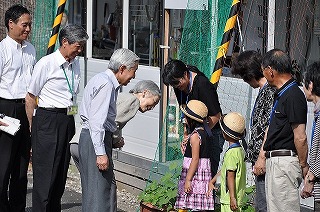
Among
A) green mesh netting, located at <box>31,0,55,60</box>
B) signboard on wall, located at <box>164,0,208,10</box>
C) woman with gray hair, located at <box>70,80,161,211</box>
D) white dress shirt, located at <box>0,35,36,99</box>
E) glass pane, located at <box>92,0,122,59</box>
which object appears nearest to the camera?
woman with gray hair, located at <box>70,80,161,211</box>

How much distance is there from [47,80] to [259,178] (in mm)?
2264

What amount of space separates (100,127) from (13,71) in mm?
1933

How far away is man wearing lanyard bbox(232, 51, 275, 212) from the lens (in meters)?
6.75

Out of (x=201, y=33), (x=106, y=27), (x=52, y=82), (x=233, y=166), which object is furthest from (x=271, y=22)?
(x=106, y=27)

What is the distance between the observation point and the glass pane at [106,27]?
37.3 ft

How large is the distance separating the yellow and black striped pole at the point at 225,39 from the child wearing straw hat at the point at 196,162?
69 cm

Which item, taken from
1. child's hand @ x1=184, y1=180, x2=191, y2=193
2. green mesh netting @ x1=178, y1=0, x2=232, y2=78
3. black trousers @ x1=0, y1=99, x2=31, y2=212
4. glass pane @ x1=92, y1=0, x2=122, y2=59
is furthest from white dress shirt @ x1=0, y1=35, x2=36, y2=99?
glass pane @ x1=92, y1=0, x2=122, y2=59

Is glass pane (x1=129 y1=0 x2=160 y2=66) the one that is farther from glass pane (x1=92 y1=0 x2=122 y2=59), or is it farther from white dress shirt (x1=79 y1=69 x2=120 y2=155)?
white dress shirt (x1=79 y1=69 x2=120 y2=155)

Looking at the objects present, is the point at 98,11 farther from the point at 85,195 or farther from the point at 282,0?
the point at 85,195

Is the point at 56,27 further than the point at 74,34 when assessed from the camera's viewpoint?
Yes

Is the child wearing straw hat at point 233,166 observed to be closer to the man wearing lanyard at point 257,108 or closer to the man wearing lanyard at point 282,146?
the man wearing lanyard at point 257,108

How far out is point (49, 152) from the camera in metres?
7.79

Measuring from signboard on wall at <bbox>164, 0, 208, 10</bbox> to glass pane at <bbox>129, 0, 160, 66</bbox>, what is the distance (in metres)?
0.58

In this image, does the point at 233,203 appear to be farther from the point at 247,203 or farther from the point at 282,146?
the point at 247,203
